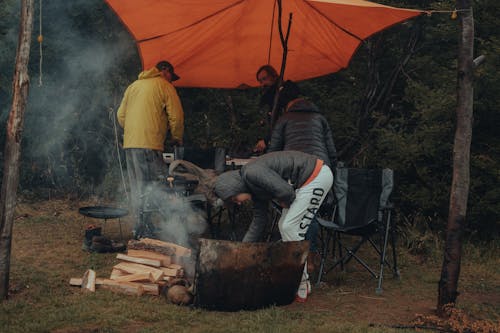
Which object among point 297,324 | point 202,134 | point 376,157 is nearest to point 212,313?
point 297,324

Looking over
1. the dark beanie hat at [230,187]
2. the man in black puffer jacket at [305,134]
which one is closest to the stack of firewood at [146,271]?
the dark beanie hat at [230,187]

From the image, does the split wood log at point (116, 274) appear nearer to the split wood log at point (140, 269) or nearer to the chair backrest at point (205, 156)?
the split wood log at point (140, 269)

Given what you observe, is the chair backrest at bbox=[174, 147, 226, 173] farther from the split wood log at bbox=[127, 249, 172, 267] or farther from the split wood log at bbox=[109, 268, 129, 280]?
the split wood log at bbox=[109, 268, 129, 280]

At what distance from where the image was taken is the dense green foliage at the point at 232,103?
6.70 metres

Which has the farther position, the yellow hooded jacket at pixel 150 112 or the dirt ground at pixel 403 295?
the yellow hooded jacket at pixel 150 112

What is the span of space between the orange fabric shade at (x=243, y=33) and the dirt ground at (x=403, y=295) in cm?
246

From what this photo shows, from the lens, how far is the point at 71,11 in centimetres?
870

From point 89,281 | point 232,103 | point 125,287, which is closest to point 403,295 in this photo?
point 125,287

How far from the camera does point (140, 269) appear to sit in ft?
15.5

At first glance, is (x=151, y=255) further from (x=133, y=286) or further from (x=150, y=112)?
(x=150, y=112)

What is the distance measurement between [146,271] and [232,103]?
4.43m

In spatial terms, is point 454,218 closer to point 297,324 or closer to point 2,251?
point 297,324

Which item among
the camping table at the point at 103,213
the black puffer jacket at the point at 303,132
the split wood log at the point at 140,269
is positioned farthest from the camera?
the camping table at the point at 103,213

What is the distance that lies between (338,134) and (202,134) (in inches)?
82.8
